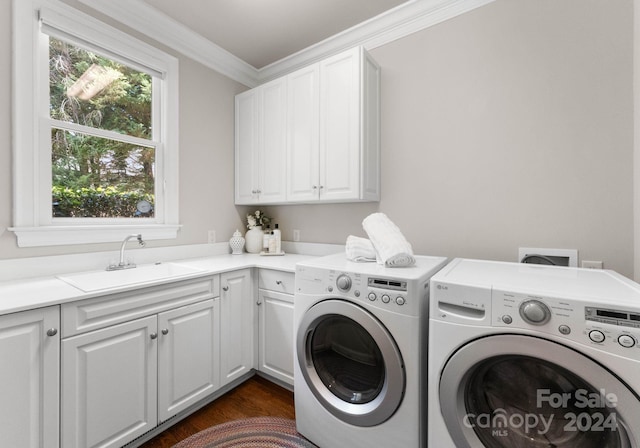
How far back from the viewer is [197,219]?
2461mm

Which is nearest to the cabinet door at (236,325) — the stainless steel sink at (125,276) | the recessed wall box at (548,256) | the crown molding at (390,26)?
the stainless steel sink at (125,276)

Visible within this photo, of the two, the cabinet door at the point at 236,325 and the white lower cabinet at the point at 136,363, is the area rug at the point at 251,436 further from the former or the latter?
the cabinet door at the point at 236,325

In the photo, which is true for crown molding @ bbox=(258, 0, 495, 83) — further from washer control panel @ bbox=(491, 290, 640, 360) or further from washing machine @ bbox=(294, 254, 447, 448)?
washer control panel @ bbox=(491, 290, 640, 360)

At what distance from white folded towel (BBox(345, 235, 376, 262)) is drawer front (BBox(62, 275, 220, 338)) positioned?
0.90m

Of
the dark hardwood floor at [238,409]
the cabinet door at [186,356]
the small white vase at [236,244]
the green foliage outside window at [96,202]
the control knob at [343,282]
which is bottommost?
the dark hardwood floor at [238,409]

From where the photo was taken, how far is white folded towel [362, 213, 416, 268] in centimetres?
149

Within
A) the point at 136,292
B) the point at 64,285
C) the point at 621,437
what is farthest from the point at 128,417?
the point at 621,437

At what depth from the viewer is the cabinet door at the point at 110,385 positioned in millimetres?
1266

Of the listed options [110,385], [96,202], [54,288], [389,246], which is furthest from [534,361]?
[96,202]

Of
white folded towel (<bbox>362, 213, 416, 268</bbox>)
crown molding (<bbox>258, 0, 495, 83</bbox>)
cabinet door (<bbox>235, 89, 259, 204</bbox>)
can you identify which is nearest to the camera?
white folded towel (<bbox>362, 213, 416, 268</bbox>)

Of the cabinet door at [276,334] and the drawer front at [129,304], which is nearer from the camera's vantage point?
the drawer front at [129,304]

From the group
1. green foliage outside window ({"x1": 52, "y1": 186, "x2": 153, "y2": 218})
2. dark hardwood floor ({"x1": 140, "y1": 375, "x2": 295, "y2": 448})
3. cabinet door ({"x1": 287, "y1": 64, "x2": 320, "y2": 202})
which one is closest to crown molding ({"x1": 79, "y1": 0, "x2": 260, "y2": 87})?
cabinet door ({"x1": 287, "y1": 64, "x2": 320, "y2": 202})

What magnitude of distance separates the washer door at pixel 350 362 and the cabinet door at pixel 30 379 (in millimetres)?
1069

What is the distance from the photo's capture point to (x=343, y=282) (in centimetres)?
140
